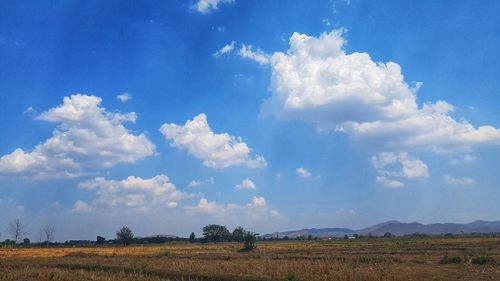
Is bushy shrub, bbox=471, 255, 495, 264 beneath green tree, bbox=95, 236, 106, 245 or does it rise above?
beneath

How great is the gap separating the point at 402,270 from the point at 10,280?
2855 cm

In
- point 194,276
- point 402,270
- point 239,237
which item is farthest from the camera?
point 239,237

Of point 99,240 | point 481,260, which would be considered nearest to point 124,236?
point 99,240

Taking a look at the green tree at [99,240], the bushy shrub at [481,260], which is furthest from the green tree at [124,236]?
the bushy shrub at [481,260]

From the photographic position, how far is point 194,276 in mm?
33781

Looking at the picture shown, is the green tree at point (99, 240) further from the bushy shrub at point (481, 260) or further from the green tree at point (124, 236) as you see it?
the bushy shrub at point (481, 260)

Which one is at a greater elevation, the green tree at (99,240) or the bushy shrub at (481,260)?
the green tree at (99,240)

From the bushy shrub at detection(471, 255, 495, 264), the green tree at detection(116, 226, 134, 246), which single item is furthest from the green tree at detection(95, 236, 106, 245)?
the bushy shrub at detection(471, 255, 495, 264)

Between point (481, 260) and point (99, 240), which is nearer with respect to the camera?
point (481, 260)

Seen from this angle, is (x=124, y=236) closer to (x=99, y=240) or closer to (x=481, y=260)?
(x=99, y=240)

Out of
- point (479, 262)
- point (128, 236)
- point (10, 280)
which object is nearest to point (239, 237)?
point (128, 236)

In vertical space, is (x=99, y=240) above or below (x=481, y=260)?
above

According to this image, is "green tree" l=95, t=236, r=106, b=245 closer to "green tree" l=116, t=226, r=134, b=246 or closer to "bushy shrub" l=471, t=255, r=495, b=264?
"green tree" l=116, t=226, r=134, b=246

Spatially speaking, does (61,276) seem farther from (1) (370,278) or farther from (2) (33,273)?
(1) (370,278)
